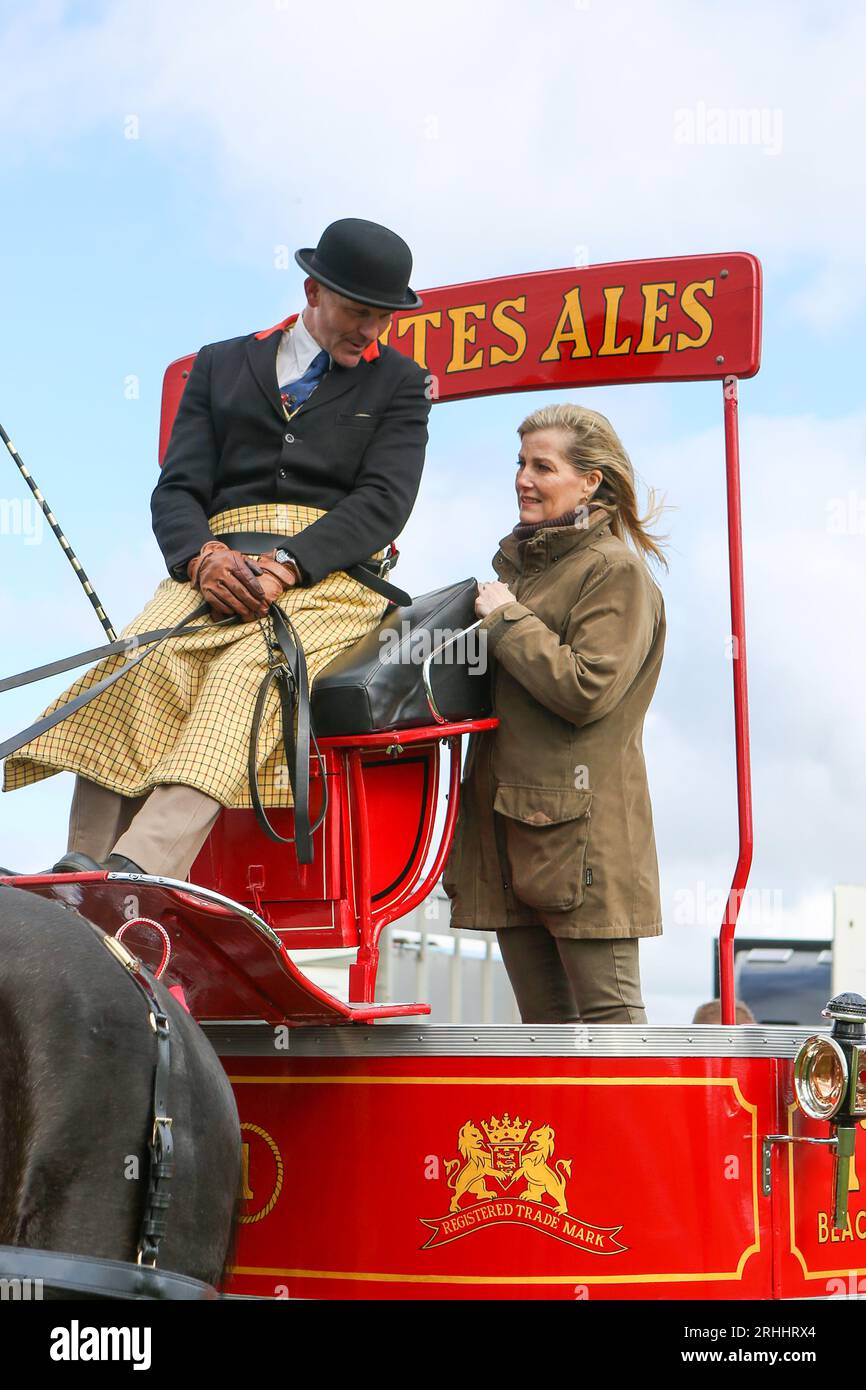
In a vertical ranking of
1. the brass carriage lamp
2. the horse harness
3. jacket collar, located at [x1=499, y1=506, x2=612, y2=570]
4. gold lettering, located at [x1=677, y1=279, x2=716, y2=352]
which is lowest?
the horse harness

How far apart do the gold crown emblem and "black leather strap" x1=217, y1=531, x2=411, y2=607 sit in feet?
4.14

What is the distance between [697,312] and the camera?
419 cm

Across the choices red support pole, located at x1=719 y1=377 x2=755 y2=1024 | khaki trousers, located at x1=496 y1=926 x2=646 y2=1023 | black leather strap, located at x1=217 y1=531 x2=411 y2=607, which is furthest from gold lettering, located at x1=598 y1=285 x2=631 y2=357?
khaki trousers, located at x1=496 y1=926 x2=646 y2=1023

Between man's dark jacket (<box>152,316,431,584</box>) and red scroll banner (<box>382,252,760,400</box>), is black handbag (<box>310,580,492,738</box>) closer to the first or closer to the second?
man's dark jacket (<box>152,316,431,584</box>)

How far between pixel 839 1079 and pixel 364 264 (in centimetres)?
208

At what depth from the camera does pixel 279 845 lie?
3.67m

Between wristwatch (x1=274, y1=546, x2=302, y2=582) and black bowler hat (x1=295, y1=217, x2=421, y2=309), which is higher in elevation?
black bowler hat (x1=295, y1=217, x2=421, y2=309)

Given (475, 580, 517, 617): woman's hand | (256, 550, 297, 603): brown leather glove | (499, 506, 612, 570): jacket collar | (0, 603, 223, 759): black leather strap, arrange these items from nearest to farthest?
1. (0, 603, 223, 759): black leather strap
2. (256, 550, 297, 603): brown leather glove
3. (475, 580, 517, 617): woman's hand
4. (499, 506, 612, 570): jacket collar

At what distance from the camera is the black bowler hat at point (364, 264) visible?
3641 mm

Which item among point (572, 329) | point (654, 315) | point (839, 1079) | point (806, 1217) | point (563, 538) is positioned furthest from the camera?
point (572, 329)

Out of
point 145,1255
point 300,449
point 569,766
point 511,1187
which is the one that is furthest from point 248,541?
point 145,1255

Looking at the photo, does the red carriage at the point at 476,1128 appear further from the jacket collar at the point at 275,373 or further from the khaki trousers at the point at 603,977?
the jacket collar at the point at 275,373

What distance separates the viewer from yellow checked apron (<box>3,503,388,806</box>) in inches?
131

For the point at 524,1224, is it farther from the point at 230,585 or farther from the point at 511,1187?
the point at 230,585
